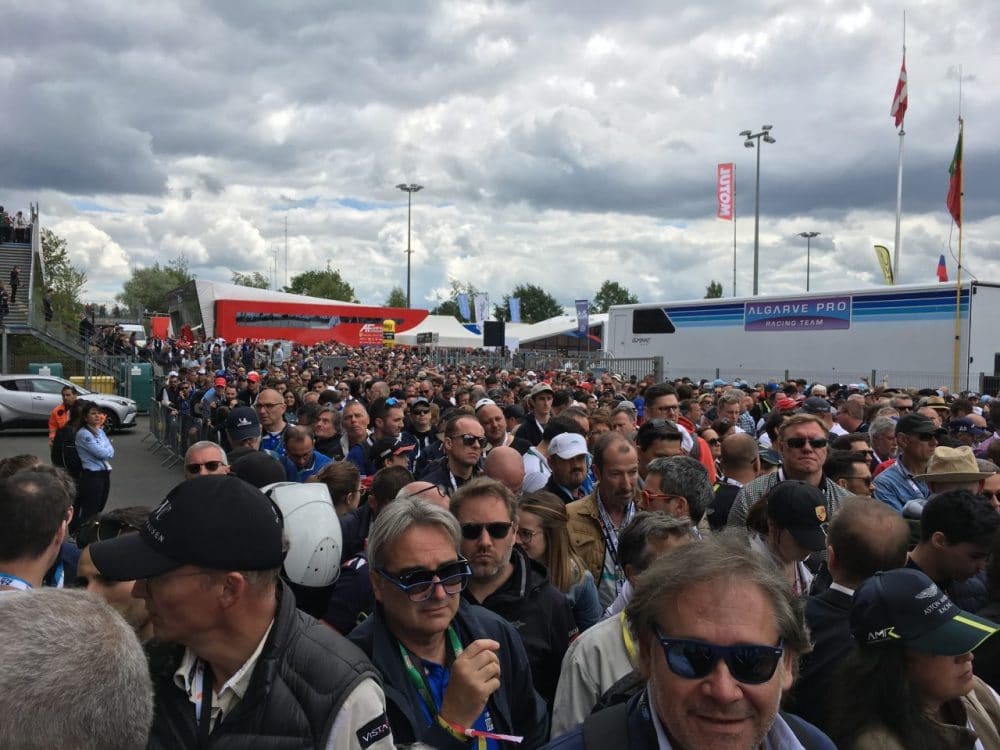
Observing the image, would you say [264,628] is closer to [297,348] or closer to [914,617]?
[914,617]

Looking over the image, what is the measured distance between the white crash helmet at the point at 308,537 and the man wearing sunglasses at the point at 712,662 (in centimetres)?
144

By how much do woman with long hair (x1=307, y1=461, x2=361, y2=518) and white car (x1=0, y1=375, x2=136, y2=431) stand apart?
19.1 m

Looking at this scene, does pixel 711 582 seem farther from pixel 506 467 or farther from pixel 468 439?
pixel 468 439

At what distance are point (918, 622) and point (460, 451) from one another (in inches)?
150

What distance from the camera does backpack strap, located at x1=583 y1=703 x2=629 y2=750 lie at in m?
1.61

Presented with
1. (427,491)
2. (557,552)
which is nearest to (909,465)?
(557,552)

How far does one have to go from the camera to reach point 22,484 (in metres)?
3.10

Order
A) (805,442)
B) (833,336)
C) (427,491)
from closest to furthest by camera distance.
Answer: (427,491)
(805,442)
(833,336)

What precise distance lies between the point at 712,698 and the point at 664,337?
3209cm

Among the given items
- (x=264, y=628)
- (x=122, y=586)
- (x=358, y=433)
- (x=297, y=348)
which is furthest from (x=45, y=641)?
(x=297, y=348)

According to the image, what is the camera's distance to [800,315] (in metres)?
27.6

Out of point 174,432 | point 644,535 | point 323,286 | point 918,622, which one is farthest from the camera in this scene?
point 323,286

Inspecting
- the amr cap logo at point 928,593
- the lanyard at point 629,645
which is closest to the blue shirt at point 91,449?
the lanyard at point 629,645

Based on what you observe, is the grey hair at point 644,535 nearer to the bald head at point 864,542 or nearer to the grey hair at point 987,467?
the bald head at point 864,542
